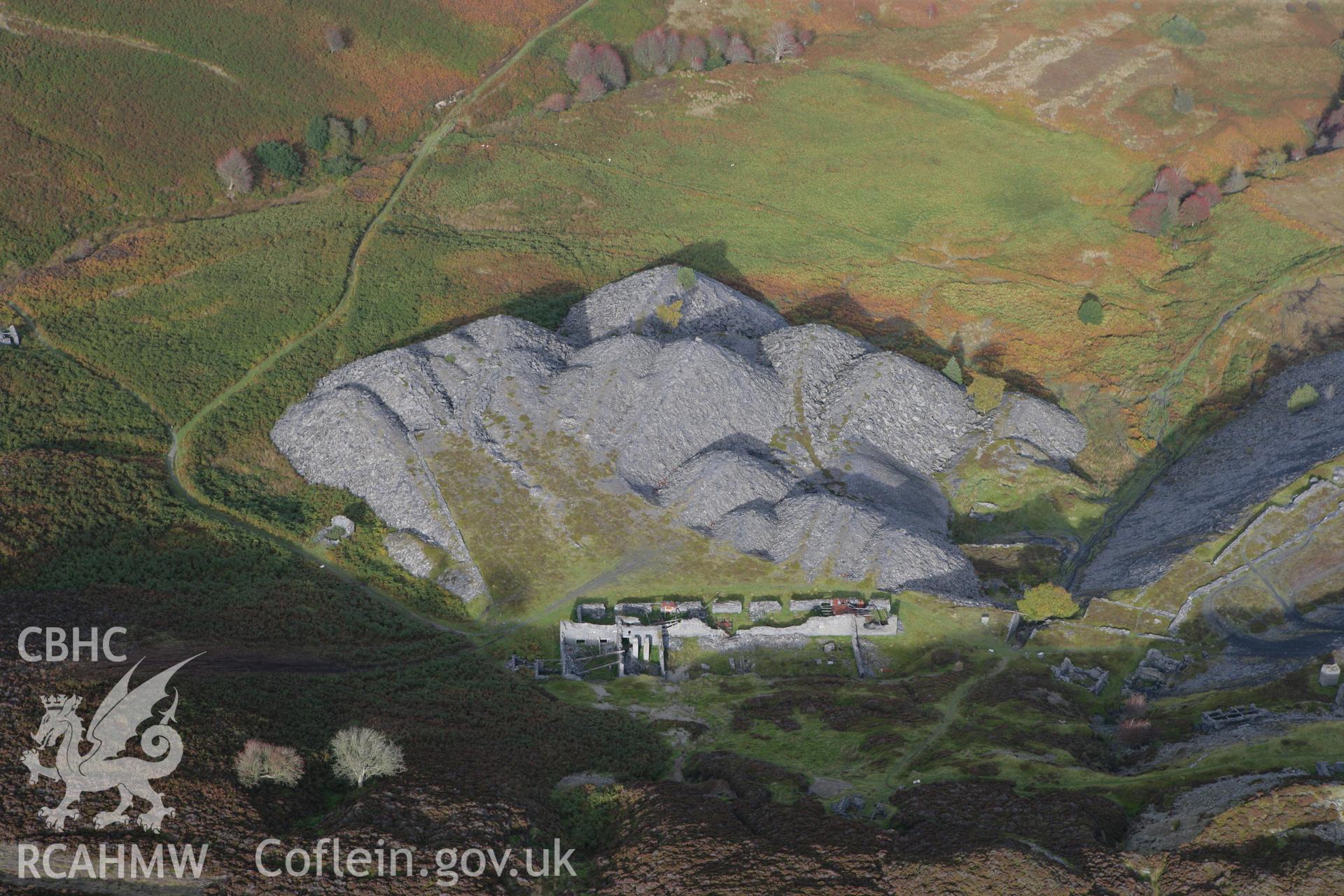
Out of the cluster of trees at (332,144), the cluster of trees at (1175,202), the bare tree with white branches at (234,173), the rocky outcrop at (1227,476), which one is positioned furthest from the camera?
the cluster of trees at (1175,202)

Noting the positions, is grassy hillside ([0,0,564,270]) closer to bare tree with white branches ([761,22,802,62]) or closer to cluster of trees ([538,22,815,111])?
cluster of trees ([538,22,815,111])

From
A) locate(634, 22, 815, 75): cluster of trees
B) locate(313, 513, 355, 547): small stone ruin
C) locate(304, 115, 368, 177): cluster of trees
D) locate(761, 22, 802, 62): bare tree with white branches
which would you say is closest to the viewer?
locate(313, 513, 355, 547): small stone ruin

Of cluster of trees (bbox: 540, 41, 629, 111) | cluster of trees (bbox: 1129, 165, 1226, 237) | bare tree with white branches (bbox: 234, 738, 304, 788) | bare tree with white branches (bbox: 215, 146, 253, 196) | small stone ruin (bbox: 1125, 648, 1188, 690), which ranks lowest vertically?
bare tree with white branches (bbox: 234, 738, 304, 788)

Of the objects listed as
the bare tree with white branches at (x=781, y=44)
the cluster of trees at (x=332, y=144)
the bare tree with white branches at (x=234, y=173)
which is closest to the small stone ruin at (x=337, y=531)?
the bare tree with white branches at (x=234, y=173)

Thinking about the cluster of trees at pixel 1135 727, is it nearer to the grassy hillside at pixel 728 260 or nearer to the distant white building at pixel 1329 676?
the distant white building at pixel 1329 676

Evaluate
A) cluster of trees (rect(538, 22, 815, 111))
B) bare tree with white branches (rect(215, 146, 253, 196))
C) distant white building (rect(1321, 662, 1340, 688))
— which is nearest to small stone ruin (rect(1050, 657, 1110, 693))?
distant white building (rect(1321, 662, 1340, 688))

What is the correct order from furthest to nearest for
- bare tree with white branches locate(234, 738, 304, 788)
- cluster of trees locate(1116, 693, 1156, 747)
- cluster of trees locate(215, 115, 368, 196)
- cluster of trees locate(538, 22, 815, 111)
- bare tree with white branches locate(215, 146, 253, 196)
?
cluster of trees locate(538, 22, 815, 111), cluster of trees locate(215, 115, 368, 196), bare tree with white branches locate(215, 146, 253, 196), cluster of trees locate(1116, 693, 1156, 747), bare tree with white branches locate(234, 738, 304, 788)

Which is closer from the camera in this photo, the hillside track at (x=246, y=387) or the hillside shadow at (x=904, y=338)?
the hillside track at (x=246, y=387)
